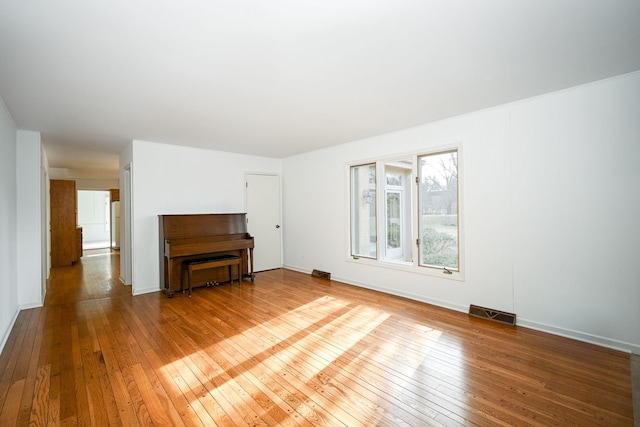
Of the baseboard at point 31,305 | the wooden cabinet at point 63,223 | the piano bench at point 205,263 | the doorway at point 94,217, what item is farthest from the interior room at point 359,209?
the doorway at point 94,217

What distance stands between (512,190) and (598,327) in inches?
57.3

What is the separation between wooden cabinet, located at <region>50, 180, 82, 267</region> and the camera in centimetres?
681

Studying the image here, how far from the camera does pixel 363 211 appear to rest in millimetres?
4883

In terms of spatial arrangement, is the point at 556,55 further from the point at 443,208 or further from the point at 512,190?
the point at 443,208

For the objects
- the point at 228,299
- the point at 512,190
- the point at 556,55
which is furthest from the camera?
the point at 228,299

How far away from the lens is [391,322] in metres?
3.23

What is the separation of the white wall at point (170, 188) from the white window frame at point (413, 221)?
230cm

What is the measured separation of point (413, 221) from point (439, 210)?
1.24 feet

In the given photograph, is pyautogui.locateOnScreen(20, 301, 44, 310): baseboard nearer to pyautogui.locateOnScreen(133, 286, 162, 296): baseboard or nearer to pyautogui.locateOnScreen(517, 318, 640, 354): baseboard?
pyautogui.locateOnScreen(133, 286, 162, 296): baseboard

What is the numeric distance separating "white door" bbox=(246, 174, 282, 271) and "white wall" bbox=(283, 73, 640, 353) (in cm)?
312

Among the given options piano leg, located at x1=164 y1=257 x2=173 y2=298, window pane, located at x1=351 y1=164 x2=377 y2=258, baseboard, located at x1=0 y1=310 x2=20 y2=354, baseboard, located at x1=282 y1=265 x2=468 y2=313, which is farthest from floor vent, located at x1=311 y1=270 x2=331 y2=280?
baseboard, located at x1=0 y1=310 x2=20 y2=354

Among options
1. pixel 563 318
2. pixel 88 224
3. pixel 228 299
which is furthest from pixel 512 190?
pixel 88 224

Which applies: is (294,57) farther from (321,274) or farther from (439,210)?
(321,274)

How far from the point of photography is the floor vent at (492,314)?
3.12 meters
